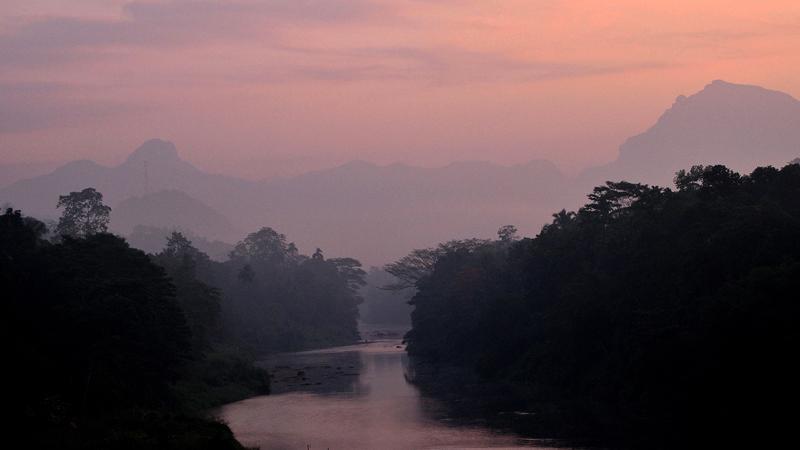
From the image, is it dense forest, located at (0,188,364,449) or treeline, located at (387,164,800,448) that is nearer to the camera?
dense forest, located at (0,188,364,449)

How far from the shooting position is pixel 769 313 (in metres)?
47.2

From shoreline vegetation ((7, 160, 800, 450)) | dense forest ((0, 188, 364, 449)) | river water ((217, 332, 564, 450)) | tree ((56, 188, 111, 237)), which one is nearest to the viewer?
dense forest ((0, 188, 364, 449))

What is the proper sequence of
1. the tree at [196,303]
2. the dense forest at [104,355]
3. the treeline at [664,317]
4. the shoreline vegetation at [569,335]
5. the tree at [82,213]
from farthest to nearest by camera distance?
the tree at [82,213]
the tree at [196,303]
the treeline at [664,317]
the shoreline vegetation at [569,335]
the dense forest at [104,355]

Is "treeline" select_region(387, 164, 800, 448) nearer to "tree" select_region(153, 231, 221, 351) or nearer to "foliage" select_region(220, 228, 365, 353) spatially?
"tree" select_region(153, 231, 221, 351)

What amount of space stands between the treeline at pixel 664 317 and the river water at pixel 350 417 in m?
6.98

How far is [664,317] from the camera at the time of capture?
59.4 metres

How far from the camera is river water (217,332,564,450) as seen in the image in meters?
53.3

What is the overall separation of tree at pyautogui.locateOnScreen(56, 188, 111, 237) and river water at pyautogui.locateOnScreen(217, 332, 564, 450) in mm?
36208

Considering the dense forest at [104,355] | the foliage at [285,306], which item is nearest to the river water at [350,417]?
the dense forest at [104,355]

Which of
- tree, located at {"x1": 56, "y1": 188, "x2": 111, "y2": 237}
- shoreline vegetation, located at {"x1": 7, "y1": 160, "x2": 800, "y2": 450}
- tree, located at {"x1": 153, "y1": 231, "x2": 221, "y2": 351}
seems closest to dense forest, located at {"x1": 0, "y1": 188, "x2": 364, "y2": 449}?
shoreline vegetation, located at {"x1": 7, "y1": 160, "x2": 800, "y2": 450}

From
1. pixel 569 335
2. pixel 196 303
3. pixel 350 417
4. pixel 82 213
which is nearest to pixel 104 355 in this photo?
pixel 350 417

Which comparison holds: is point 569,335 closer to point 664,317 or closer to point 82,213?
point 664,317

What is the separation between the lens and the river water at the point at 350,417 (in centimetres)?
5328

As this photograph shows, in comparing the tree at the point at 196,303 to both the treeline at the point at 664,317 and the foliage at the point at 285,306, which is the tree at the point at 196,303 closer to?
the treeline at the point at 664,317
